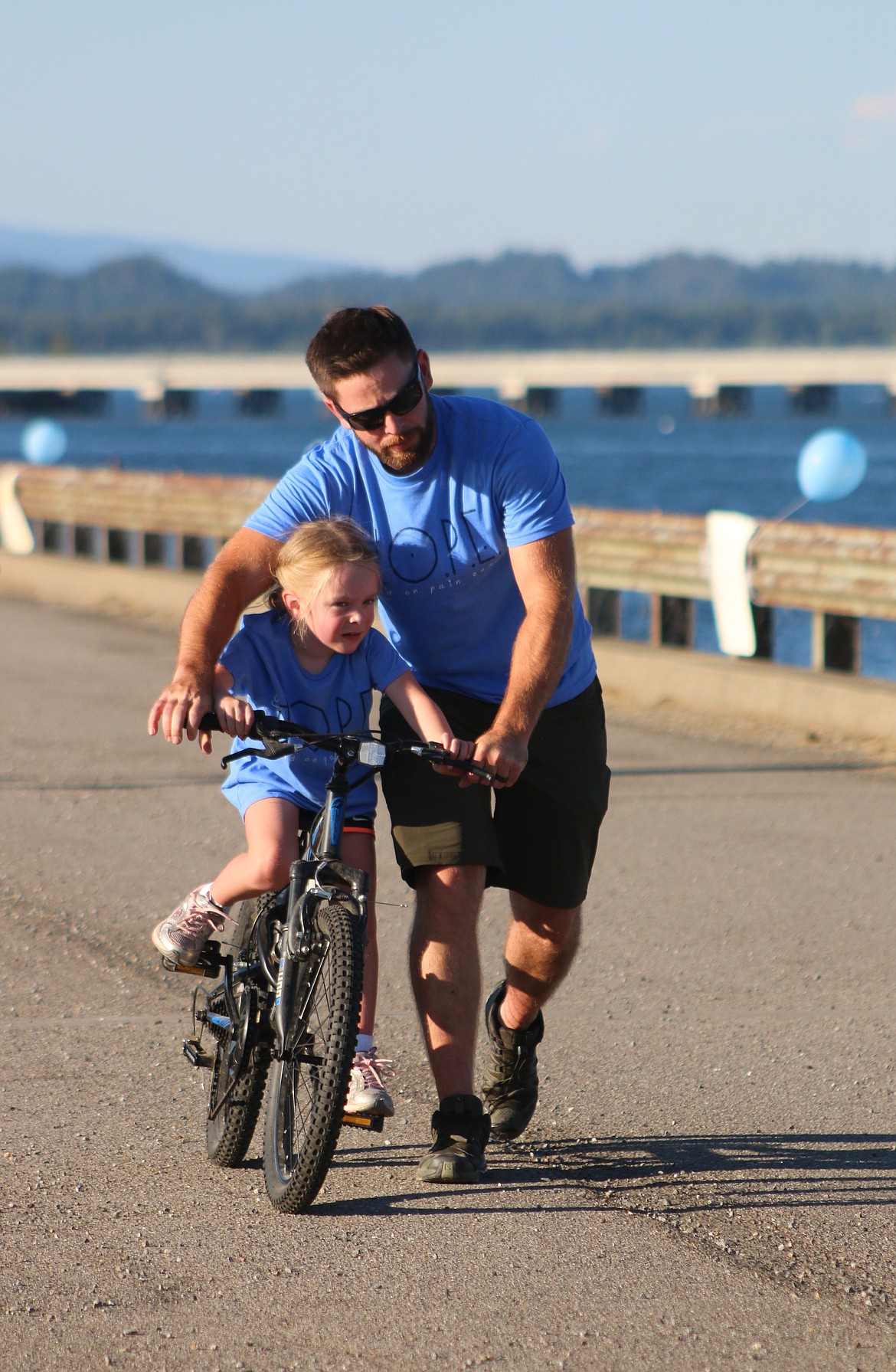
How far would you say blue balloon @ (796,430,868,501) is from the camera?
13484 millimetres

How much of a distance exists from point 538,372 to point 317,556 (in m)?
116

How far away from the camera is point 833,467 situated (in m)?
13.5

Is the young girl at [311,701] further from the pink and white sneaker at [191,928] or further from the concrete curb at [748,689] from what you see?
the concrete curb at [748,689]

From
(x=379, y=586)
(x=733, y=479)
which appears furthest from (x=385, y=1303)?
(x=733, y=479)

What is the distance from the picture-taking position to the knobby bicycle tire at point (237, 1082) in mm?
3986

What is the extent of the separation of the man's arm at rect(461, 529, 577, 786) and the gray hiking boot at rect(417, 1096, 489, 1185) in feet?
2.56

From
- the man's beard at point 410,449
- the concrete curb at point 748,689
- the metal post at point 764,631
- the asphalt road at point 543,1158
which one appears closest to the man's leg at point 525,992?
the asphalt road at point 543,1158

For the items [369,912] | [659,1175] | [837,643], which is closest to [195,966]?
[369,912]

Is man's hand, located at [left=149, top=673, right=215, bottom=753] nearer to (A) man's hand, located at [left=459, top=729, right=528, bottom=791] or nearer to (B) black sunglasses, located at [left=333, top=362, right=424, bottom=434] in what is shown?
(A) man's hand, located at [left=459, top=729, right=528, bottom=791]

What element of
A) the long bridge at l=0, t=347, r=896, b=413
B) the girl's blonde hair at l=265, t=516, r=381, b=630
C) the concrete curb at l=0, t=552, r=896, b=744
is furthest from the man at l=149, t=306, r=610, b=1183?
the long bridge at l=0, t=347, r=896, b=413

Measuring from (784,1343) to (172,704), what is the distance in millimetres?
1740

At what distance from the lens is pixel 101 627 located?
1486 centimetres

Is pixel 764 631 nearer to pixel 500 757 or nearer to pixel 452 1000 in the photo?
pixel 452 1000

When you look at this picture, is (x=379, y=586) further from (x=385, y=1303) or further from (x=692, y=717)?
(x=692, y=717)
